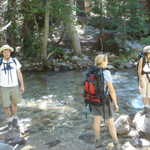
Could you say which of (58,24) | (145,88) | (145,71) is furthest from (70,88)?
(58,24)

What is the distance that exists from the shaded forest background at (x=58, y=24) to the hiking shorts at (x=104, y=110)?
23.9ft

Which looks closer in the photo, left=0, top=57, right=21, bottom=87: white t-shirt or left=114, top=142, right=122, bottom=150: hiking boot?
left=114, top=142, right=122, bottom=150: hiking boot

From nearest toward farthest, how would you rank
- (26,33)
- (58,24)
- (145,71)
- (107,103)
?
(107,103), (145,71), (26,33), (58,24)

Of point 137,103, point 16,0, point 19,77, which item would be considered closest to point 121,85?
point 137,103

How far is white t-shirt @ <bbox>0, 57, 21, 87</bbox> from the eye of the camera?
5262mm

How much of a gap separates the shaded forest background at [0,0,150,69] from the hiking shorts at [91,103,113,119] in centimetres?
730

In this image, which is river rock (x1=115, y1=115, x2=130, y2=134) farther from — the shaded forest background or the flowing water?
the shaded forest background

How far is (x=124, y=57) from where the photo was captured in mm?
13820

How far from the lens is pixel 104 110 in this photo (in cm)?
460

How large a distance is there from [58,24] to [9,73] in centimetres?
880

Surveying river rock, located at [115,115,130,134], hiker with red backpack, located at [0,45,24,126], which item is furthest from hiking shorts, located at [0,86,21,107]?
river rock, located at [115,115,130,134]

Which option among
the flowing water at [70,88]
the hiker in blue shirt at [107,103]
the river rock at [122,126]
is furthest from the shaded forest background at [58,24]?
the hiker in blue shirt at [107,103]

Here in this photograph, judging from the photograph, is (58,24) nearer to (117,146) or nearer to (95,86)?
(95,86)

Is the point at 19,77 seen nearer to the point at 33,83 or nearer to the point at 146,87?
the point at 146,87
